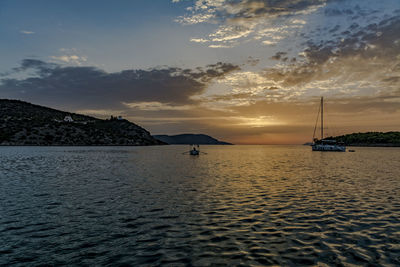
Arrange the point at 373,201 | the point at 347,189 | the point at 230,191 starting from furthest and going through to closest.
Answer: the point at 347,189 < the point at 230,191 < the point at 373,201

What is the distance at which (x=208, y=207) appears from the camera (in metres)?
21.8

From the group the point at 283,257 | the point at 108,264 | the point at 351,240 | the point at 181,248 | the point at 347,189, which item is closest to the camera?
the point at 108,264

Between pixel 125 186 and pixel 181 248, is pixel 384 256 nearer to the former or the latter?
pixel 181 248

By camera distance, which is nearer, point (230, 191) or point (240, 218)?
point (240, 218)

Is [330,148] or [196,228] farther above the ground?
[330,148]

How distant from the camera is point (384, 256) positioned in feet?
39.7

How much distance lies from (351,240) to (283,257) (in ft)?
16.8

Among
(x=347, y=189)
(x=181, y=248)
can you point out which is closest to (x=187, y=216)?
(x=181, y=248)

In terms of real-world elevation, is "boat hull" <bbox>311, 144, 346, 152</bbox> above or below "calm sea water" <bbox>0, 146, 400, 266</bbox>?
above

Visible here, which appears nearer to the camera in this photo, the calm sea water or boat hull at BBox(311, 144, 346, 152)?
the calm sea water

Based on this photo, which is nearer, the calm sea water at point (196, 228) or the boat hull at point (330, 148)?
the calm sea water at point (196, 228)

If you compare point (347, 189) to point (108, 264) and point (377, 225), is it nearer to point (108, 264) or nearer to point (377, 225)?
point (377, 225)

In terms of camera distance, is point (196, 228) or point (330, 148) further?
point (330, 148)

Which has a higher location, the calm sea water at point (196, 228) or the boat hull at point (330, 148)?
the boat hull at point (330, 148)
